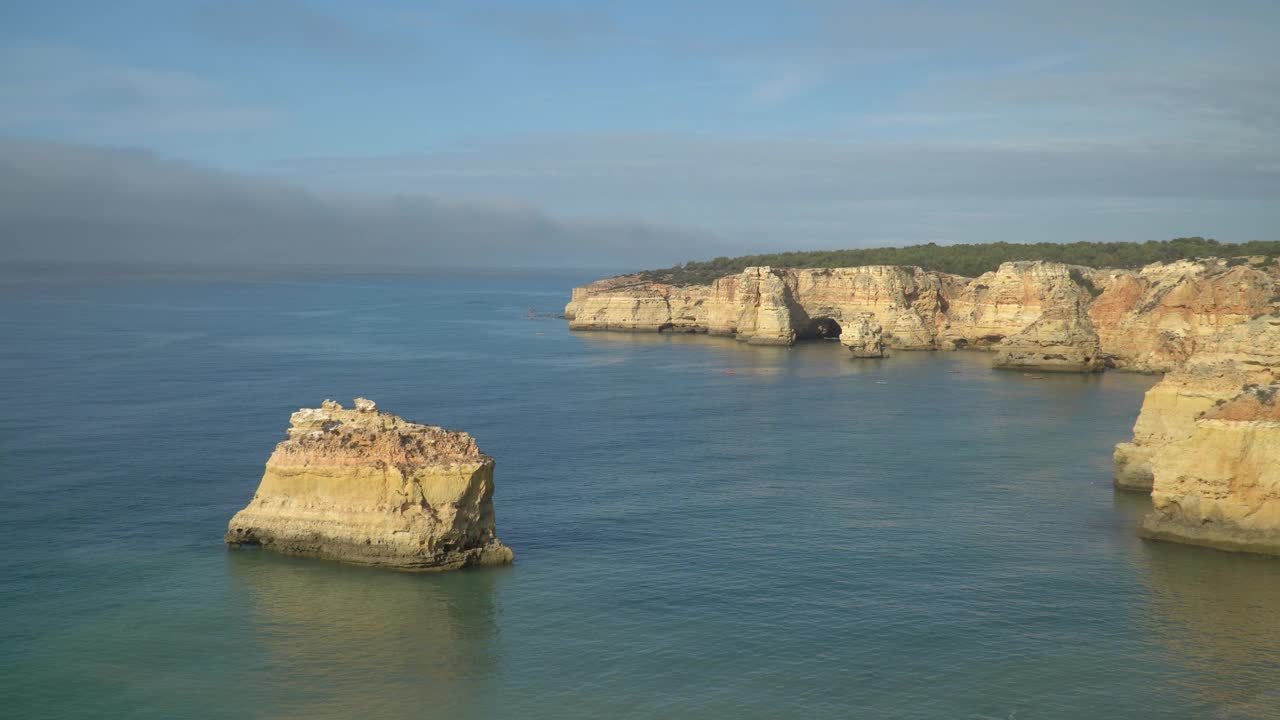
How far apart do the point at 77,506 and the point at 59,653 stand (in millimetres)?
15160

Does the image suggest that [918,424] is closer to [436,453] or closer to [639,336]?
[436,453]

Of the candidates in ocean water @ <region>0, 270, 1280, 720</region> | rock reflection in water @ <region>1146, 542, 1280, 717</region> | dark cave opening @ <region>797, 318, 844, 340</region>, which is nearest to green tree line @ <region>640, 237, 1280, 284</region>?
dark cave opening @ <region>797, 318, 844, 340</region>

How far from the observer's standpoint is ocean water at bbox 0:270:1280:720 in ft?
85.8

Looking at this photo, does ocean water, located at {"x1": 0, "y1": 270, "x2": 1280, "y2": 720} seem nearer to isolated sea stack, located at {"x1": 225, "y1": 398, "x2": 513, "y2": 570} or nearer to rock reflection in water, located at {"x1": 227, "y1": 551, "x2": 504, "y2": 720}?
rock reflection in water, located at {"x1": 227, "y1": 551, "x2": 504, "y2": 720}

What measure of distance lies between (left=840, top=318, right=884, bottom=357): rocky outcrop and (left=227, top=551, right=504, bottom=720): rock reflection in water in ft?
230

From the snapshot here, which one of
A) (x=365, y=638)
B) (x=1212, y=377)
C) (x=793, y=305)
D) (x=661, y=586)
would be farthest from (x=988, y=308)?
(x=365, y=638)

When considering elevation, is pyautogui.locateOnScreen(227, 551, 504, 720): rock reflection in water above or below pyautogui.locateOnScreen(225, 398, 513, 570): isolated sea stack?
below

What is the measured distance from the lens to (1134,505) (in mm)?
43250

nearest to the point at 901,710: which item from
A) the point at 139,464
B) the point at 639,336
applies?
the point at 139,464

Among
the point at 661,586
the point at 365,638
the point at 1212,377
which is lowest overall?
the point at 365,638

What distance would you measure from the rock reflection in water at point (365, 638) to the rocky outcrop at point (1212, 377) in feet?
84.3

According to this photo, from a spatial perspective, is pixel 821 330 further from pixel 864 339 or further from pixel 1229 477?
pixel 1229 477

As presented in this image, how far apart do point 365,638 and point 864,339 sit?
76.3 meters

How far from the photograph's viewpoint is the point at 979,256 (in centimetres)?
13850
